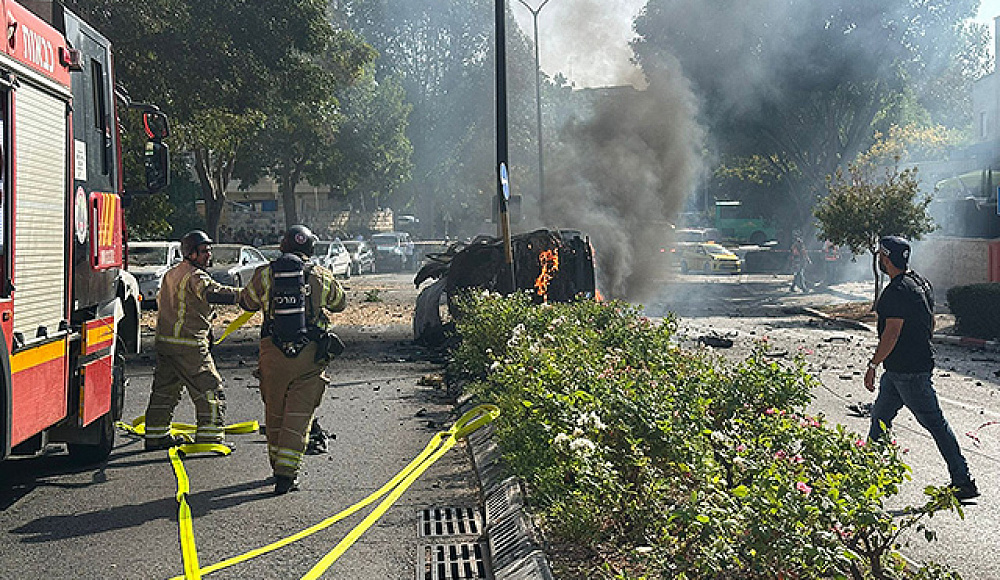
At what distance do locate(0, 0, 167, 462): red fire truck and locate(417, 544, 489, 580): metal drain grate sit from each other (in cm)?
215

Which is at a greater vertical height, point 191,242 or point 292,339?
point 191,242

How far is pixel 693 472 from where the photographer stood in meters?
5.02

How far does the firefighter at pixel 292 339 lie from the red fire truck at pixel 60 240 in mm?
1065

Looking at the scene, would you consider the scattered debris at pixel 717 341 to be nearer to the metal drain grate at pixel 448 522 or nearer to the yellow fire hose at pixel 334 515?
the yellow fire hose at pixel 334 515

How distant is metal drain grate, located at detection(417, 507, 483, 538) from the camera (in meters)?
6.58

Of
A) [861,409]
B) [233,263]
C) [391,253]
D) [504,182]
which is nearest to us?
[861,409]

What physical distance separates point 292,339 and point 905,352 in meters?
4.05

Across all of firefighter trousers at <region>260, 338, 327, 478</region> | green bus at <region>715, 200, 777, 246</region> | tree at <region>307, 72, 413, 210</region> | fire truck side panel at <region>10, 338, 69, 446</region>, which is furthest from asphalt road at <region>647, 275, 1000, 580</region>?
green bus at <region>715, 200, 777, 246</region>

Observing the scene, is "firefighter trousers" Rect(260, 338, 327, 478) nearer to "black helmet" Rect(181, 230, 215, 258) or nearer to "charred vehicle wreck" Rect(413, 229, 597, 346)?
"black helmet" Rect(181, 230, 215, 258)

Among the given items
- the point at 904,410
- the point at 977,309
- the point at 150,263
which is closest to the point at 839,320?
the point at 977,309

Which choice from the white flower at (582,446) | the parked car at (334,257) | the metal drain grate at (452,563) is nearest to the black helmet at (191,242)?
the metal drain grate at (452,563)

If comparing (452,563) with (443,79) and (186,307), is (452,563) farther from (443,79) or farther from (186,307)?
(443,79)

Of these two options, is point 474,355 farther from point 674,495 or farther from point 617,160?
point 617,160

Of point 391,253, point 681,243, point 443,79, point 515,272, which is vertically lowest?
point 515,272
